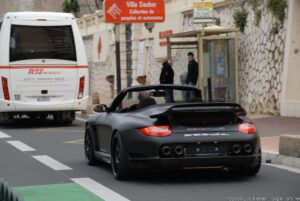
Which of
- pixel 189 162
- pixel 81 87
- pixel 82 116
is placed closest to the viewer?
pixel 189 162

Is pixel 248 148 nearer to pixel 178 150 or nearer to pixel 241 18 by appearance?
pixel 178 150

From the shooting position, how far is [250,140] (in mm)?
10742

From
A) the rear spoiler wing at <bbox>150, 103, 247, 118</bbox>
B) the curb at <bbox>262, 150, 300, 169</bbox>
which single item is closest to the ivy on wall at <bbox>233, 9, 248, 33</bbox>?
the curb at <bbox>262, 150, 300, 169</bbox>

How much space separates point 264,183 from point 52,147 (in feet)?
22.6

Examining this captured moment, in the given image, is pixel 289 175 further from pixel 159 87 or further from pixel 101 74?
pixel 101 74

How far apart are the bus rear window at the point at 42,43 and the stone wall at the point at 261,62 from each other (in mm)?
5923

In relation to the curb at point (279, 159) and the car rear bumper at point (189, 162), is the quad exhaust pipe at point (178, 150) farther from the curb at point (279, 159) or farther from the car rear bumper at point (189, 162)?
the curb at point (279, 159)

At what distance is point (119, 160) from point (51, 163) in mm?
2910

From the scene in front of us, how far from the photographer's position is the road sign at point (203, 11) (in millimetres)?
24828

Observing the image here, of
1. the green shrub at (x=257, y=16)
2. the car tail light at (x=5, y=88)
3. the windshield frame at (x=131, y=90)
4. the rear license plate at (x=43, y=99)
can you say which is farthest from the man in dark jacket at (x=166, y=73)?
the windshield frame at (x=131, y=90)

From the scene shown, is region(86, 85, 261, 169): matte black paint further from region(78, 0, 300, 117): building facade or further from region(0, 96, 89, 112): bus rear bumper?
region(78, 0, 300, 117): building facade

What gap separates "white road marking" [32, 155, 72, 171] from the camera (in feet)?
42.5

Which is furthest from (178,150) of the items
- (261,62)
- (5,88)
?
(261,62)

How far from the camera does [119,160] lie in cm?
1093
